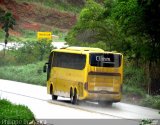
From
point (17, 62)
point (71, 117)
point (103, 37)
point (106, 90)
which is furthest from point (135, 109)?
point (17, 62)

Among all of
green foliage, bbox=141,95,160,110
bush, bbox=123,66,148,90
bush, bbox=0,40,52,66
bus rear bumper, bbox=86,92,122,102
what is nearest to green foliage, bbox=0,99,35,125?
bus rear bumper, bbox=86,92,122,102

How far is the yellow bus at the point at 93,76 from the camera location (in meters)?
27.9

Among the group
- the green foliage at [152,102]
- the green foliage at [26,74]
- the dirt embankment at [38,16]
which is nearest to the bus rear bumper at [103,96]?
the green foliage at [152,102]

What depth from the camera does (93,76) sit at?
2795 cm

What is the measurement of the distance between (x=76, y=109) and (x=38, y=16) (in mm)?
66510

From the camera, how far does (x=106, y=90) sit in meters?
28.1

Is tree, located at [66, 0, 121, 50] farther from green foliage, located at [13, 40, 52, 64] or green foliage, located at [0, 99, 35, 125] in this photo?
green foliage, located at [0, 99, 35, 125]

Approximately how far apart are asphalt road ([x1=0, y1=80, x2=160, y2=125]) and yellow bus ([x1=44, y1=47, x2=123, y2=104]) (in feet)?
1.81

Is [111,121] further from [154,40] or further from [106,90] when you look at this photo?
[154,40]

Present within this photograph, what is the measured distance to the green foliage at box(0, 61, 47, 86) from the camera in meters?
41.4

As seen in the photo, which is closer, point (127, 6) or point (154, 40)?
point (127, 6)

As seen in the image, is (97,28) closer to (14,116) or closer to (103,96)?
(103,96)

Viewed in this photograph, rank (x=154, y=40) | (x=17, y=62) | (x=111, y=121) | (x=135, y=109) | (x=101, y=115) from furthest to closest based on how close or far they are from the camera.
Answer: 1. (x=17, y=62)
2. (x=154, y=40)
3. (x=135, y=109)
4. (x=101, y=115)
5. (x=111, y=121)

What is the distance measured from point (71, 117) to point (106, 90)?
5.66 meters
